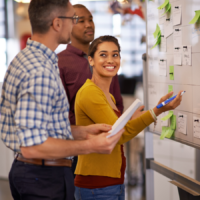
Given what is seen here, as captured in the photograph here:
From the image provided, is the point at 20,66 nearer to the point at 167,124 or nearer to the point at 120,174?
the point at 120,174

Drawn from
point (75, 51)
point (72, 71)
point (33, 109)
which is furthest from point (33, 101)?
point (75, 51)

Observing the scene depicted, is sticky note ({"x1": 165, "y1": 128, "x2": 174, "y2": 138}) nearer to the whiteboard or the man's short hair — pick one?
the whiteboard

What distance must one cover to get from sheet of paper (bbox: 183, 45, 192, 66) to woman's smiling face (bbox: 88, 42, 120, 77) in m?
0.37

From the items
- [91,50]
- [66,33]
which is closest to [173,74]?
[91,50]

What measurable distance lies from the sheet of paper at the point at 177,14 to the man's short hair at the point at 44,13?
2.42 feet

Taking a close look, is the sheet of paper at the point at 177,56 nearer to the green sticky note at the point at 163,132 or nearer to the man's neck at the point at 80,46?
the green sticky note at the point at 163,132

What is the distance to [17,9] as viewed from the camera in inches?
238

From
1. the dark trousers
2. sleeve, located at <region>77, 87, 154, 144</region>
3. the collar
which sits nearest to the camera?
the dark trousers

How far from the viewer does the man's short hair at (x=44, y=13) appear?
4.06 ft

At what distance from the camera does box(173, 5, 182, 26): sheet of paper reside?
168 centimetres

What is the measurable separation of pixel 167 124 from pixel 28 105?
1.08 m

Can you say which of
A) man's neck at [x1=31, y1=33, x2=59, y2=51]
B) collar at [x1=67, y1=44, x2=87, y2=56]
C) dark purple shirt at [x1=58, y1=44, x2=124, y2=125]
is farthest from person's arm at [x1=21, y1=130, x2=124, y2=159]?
collar at [x1=67, y1=44, x2=87, y2=56]

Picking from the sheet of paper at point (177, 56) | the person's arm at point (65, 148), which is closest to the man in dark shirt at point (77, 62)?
the sheet of paper at point (177, 56)

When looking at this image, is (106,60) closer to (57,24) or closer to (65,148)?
(57,24)
